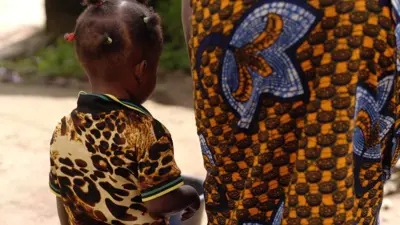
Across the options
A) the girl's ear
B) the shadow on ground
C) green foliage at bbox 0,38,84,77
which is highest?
the girl's ear

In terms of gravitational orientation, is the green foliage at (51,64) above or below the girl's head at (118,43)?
below

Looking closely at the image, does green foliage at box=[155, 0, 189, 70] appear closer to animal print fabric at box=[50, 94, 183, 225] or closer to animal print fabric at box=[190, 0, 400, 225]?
animal print fabric at box=[50, 94, 183, 225]

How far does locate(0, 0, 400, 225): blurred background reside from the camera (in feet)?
9.90

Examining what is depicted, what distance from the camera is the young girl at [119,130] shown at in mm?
1462

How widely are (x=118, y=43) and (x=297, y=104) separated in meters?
0.48

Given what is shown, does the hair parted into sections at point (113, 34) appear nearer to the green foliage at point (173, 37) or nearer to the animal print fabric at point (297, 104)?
the animal print fabric at point (297, 104)

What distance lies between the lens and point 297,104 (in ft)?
3.95

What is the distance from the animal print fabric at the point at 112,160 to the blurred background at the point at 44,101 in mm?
1292

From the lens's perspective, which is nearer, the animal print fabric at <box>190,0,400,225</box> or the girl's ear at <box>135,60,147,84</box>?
the animal print fabric at <box>190,0,400,225</box>

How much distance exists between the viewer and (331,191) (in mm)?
1231

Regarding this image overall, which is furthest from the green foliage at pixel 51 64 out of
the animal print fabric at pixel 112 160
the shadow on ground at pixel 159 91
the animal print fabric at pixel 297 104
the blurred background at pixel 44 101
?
the animal print fabric at pixel 297 104

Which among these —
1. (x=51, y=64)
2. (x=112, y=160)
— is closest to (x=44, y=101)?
(x=51, y=64)

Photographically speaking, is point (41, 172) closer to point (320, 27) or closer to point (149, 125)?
point (149, 125)

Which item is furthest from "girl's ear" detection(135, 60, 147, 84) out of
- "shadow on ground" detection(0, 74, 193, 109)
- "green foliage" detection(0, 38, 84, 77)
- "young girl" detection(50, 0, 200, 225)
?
"green foliage" detection(0, 38, 84, 77)
